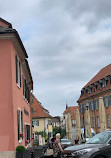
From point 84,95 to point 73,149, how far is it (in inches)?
2470

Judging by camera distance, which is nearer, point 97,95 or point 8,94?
point 8,94

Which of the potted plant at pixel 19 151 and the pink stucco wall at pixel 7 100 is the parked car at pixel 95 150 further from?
the pink stucco wall at pixel 7 100

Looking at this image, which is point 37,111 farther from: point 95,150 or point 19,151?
point 95,150

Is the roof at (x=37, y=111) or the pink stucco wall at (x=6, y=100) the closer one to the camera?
the pink stucco wall at (x=6, y=100)

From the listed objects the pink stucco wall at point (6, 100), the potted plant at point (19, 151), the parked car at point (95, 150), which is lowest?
the potted plant at point (19, 151)

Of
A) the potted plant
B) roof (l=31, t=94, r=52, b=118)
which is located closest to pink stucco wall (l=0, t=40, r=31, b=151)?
the potted plant

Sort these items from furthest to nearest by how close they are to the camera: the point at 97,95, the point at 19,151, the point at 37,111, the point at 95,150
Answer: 1. the point at 37,111
2. the point at 97,95
3. the point at 19,151
4. the point at 95,150

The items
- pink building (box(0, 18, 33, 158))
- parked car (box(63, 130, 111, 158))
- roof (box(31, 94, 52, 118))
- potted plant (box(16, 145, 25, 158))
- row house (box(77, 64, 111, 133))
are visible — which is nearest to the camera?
parked car (box(63, 130, 111, 158))

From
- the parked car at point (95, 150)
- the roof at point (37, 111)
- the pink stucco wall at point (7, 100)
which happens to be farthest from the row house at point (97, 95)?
the parked car at point (95, 150)

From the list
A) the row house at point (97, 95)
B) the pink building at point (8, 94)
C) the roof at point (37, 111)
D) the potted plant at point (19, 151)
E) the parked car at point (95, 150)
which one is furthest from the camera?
the roof at point (37, 111)

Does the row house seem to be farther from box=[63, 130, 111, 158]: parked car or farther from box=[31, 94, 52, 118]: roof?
box=[63, 130, 111, 158]: parked car

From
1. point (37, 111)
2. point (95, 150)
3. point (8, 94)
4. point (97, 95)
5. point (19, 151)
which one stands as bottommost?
point (19, 151)

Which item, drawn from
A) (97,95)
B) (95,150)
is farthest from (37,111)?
(95,150)

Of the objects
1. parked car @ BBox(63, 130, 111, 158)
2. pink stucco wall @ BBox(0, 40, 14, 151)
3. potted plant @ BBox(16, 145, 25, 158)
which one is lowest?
potted plant @ BBox(16, 145, 25, 158)
